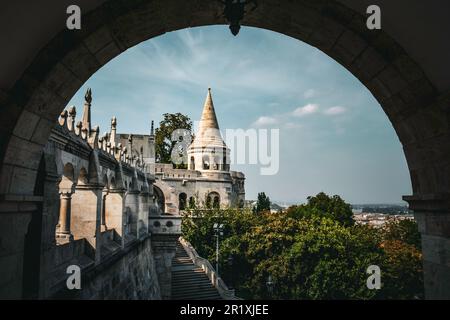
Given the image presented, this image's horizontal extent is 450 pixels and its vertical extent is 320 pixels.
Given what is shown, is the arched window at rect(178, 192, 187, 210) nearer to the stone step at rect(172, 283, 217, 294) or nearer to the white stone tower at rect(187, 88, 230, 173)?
the white stone tower at rect(187, 88, 230, 173)

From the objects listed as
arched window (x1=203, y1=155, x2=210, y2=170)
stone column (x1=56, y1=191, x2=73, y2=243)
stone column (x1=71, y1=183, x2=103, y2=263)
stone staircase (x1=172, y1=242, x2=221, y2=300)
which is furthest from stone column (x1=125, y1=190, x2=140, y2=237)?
arched window (x1=203, y1=155, x2=210, y2=170)

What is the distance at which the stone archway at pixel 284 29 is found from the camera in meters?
3.78

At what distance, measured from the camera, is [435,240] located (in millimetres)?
3938

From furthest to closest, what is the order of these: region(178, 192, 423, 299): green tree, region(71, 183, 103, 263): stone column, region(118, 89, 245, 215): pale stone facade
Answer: region(118, 89, 245, 215): pale stone facade → region(178, 192, 423, 299): green tree → region(71, 183, 103, 263): stone column

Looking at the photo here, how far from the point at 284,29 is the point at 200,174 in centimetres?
3779

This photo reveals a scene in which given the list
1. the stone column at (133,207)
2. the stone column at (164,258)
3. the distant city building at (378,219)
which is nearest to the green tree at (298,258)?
the stone column at (164,258)

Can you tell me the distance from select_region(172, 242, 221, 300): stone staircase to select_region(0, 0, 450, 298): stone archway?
53.7 feet

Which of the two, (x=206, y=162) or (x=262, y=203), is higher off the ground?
(x=206, y=162)

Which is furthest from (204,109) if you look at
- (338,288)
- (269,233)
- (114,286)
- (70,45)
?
(70,45)

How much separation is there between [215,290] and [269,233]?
7323 millimetres

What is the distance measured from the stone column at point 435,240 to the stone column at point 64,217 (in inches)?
297

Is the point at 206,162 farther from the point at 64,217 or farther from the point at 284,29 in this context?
the point at 284,29

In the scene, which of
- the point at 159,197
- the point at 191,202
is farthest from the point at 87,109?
the point at 191,202

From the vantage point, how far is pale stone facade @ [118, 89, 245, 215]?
38.7 meters
